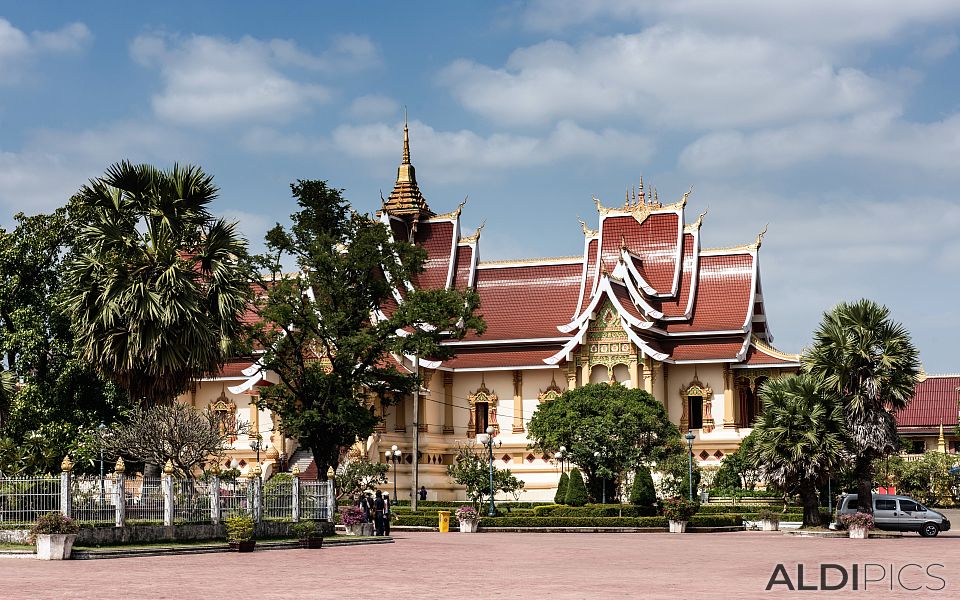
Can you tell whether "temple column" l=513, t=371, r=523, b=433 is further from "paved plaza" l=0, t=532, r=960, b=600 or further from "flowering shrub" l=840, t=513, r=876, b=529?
"paved plaza" l=0, t=532, r=960, b=600

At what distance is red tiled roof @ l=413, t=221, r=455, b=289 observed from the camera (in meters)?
66.8

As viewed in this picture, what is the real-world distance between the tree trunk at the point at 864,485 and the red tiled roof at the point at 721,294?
21.1 meters

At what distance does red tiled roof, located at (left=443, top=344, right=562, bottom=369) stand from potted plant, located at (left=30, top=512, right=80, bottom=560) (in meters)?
39.0

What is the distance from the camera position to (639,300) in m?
61.6

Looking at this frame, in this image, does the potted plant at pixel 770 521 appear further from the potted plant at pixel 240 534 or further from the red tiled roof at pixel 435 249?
the red tiled roof at pixel 435 249

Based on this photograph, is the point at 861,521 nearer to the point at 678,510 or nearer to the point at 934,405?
the point at 678,510

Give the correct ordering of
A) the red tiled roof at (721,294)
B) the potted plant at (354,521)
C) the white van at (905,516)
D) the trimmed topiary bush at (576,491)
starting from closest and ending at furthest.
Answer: the potted plant at (354,521)
the white van at (905,516)
the trimmed topiary bush at (576,491)
the red tiled roof at (721,294)

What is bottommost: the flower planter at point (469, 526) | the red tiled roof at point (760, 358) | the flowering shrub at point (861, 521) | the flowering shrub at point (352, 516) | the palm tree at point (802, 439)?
the flower planter at point (469, 526)

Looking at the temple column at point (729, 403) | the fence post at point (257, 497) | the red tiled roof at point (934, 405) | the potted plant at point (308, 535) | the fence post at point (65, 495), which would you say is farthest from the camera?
the red tiled roof at point (934, 405)

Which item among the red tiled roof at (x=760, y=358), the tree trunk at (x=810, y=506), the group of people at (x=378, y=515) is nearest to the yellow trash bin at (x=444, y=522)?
the group of people at (x=378, y=515)

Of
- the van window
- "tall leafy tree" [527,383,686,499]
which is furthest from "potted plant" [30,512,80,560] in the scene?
"tall leafy tree" [527,383,686,499]

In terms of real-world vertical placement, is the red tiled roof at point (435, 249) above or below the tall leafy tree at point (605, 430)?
above

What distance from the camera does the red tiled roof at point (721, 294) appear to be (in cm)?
6172

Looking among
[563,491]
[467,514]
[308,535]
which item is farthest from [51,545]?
[563,491]
